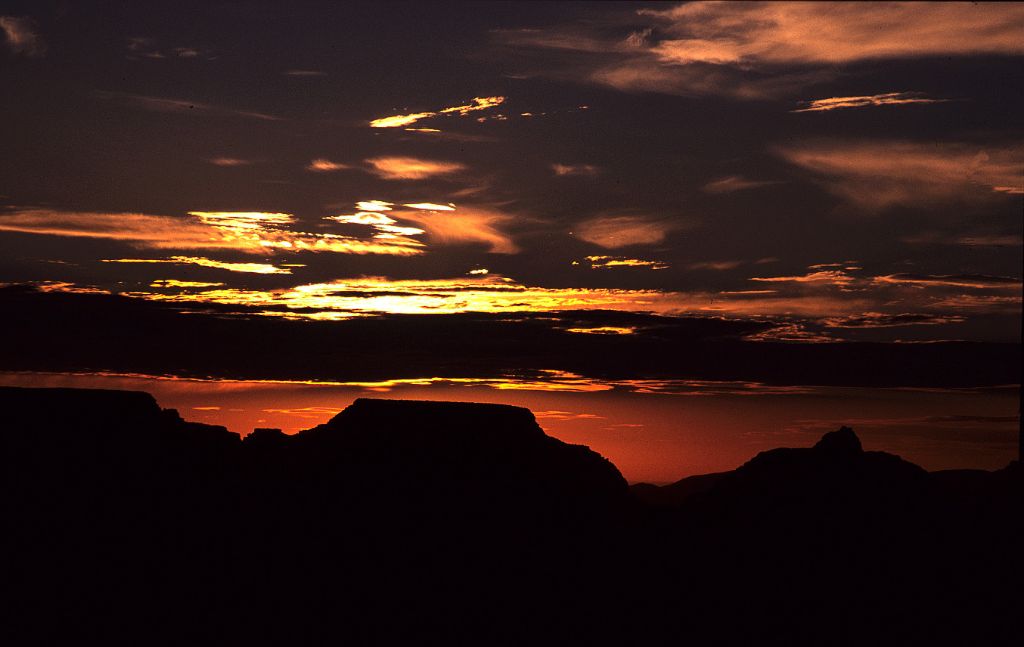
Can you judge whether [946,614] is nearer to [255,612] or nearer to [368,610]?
[368,610]

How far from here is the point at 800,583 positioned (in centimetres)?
19438

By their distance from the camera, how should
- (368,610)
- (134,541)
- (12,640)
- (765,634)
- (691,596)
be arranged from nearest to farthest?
(12,640), (134,541), (368,610), (765,634), (691,596)

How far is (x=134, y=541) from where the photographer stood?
15125 centimetres

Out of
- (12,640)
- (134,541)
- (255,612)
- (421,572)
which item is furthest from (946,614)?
(12,640)

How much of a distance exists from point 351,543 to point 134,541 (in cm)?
4028

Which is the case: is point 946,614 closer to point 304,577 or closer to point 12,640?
point 304,577

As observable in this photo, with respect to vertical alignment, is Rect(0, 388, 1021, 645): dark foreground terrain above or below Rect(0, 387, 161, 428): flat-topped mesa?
below

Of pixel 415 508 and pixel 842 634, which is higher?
pixel 415 508

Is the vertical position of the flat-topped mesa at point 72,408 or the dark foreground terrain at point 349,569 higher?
the flat-topped mesa at point 72,408

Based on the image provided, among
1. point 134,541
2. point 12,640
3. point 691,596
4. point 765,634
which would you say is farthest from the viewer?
point 691,596

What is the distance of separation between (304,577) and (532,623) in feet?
124

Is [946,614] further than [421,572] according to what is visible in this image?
Yes

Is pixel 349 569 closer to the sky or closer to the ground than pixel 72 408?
closer to the ground

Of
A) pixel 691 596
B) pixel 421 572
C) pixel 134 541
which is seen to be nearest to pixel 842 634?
pixel 691 596
